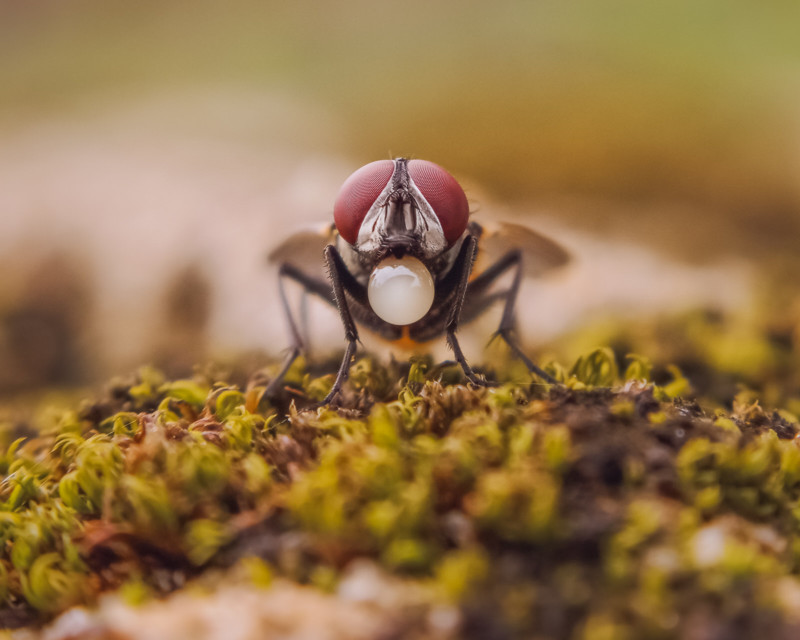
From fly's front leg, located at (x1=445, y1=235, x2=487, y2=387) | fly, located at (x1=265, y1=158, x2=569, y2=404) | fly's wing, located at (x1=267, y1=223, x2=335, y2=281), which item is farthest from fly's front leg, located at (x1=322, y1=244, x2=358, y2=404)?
fly's wing, located at (x1=267, y1=223, x2=335, y2=281)

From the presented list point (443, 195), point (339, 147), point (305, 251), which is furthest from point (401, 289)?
point (339, 147)

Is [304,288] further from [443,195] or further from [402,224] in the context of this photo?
[443,195]

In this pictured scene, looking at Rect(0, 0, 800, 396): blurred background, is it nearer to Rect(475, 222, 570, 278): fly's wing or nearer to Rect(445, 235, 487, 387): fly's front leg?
Rect(475, 222, 570, 278): fly's wing

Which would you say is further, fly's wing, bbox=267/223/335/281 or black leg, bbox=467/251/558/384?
fly's wing, bbox=267/223/335/281

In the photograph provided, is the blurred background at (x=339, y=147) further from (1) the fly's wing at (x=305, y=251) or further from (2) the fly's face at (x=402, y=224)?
(2) the fly's face at (x=402, y=224)

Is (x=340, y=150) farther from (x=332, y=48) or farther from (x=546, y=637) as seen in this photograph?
(x=546, y=637)

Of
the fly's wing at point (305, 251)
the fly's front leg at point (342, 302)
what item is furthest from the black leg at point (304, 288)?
the fly's front leg at point (342, 302)

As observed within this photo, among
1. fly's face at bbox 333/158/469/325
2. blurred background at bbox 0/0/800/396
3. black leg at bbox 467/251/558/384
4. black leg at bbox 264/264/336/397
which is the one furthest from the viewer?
blurred background at bbox 0/0/800/396

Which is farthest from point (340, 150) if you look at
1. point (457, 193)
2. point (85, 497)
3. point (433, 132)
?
point (85, 497)
